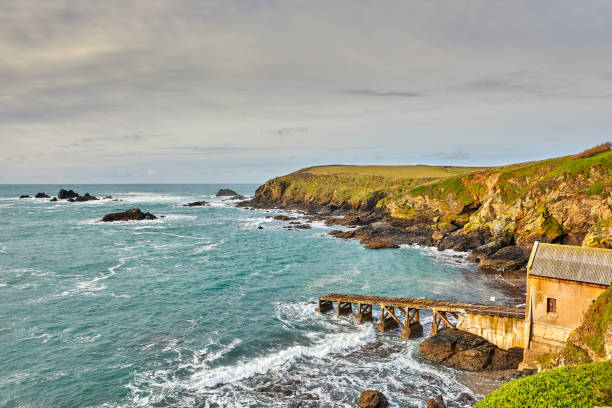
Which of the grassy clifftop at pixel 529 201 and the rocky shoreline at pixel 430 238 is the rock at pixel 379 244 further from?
the grassy clifftop at pixel 529 201

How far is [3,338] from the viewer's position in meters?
29.2

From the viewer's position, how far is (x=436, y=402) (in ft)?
68.4

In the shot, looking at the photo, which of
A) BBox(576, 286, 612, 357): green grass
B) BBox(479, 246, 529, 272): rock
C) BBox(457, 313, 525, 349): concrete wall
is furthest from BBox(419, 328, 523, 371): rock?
BBox(479, 246, 529, 272): rock

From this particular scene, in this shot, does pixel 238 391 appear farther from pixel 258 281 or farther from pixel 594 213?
pixel 594 213

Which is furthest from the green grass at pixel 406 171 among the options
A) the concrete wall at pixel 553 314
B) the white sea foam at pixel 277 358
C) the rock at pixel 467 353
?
the white sea foam at pixel 277 358

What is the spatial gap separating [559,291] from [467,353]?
7481 mm

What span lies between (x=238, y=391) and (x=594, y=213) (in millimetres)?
55477

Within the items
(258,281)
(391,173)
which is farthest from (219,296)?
(391,173)

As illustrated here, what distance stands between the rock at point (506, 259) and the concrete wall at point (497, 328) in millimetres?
24480

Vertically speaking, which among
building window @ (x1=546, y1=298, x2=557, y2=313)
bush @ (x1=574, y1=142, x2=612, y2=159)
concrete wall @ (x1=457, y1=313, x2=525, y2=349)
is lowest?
concrete wall @ (x1=457, y1=313, x2=525, y2=349)

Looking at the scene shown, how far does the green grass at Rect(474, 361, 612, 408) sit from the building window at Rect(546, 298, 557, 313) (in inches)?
327

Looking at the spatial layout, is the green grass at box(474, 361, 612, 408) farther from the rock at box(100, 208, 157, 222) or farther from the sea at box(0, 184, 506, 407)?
the rock at box(100, 208, 157, 222)

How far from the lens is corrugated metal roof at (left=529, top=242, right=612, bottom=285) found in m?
23.1

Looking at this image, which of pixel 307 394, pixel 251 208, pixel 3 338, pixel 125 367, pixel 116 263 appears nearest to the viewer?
pixel 307 394
